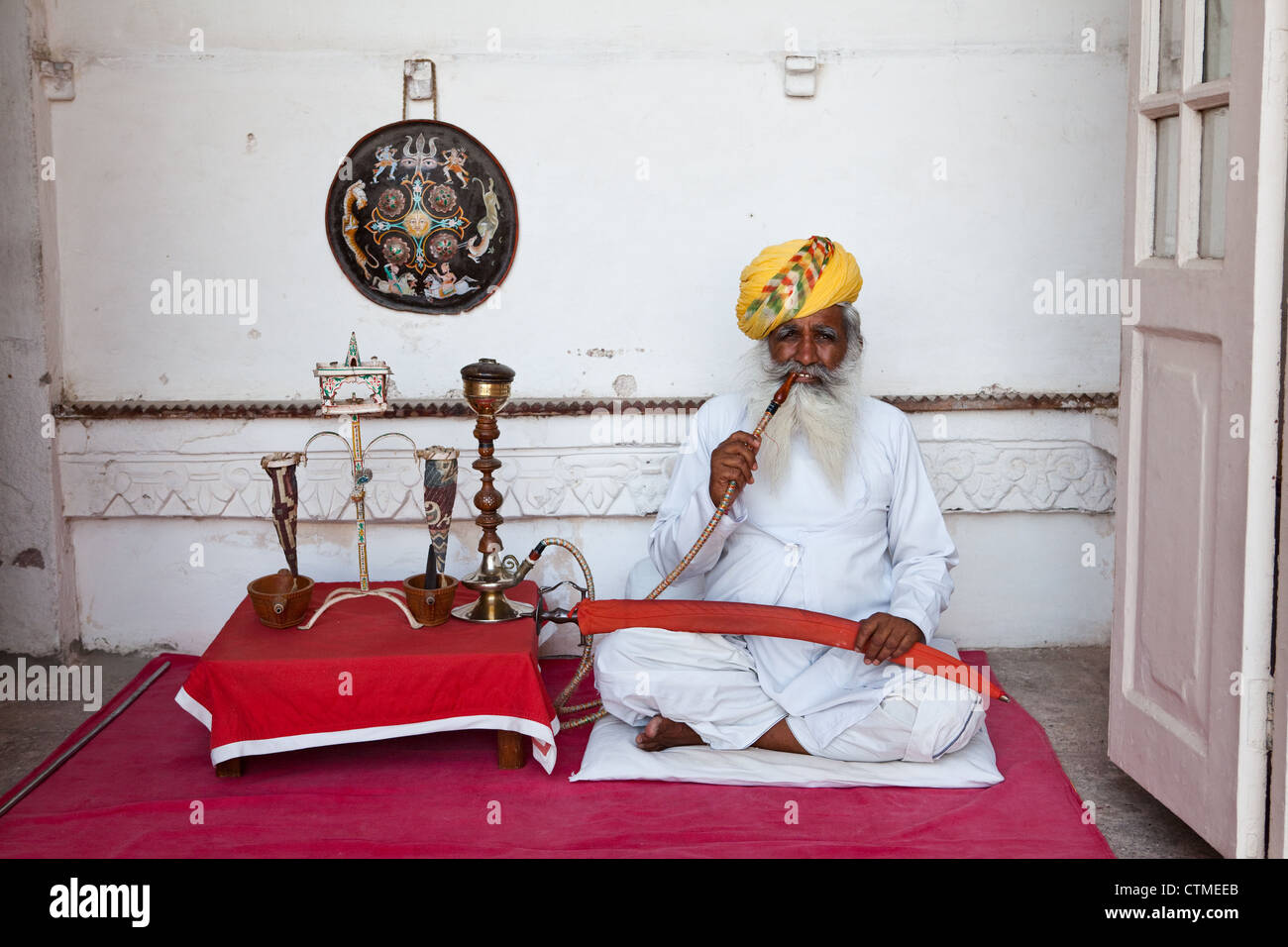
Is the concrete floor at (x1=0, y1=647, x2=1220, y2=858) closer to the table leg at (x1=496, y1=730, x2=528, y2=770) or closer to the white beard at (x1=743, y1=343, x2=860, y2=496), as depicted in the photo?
the white beard at (x1=743, y1=343, x2=860, y2=496)

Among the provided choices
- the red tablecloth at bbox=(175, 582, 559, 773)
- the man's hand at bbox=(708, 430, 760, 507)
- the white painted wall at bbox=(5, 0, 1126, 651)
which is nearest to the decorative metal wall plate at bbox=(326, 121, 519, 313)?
the white painted wall at bbox=(5, 0, 1126, 651)

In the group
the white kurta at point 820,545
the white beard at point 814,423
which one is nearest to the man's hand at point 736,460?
the white kurta at point 820,545

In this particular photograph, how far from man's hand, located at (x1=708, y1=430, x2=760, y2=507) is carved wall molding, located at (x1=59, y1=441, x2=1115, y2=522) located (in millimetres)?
1018

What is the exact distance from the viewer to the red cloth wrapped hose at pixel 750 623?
3.18m

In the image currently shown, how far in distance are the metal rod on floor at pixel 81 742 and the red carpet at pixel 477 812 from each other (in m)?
0.03

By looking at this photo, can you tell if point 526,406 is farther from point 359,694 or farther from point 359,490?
point 359,694

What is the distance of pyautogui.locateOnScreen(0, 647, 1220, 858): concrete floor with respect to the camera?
3023 millimetres

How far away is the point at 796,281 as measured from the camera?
139 inches

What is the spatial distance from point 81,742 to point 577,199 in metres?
2.32

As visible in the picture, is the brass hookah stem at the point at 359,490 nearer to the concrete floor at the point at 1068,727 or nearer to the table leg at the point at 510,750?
the table leg at the point at 510,750

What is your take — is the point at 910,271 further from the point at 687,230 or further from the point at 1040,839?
the point at 1040,839

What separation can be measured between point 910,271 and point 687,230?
31.2 inches

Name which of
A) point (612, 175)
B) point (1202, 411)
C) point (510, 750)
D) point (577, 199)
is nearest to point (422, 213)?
point (577, 199)

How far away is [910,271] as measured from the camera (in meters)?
4.22
